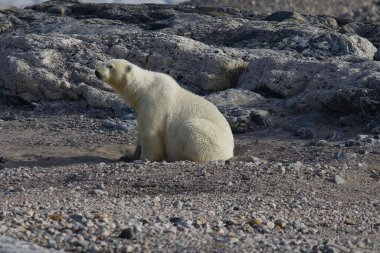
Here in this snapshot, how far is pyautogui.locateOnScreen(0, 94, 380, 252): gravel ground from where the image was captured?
529cm

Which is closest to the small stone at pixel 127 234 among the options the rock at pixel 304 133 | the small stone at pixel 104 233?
the small stone at pixel 104 233

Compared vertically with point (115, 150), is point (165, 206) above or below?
above

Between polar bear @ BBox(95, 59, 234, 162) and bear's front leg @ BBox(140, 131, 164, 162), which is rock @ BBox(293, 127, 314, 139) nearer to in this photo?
polar bear @ BBox(95, 59, 234, 162)

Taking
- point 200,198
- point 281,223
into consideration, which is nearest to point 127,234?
point 281,223

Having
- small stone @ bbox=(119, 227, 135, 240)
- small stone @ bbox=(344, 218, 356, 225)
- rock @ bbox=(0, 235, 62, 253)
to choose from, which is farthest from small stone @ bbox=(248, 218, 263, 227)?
rock @ bbox=(0, 235, 62, 253)

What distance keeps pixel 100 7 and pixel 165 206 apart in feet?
64.6

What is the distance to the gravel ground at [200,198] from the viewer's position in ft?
17.4

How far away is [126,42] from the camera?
17.9 m

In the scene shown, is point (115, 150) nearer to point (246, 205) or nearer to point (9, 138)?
point (9, 138)

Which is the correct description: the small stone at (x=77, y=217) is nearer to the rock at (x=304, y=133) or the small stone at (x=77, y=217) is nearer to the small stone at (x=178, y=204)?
the small stone at (x=178, y=204)

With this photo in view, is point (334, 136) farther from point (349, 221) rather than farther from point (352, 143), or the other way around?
point (349, 221)

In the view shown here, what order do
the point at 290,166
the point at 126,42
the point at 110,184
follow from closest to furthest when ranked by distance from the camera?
the point at 110,184 → the point at 290,166 → the point at 126,42

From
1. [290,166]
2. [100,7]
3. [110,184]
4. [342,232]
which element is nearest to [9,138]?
[110,184]

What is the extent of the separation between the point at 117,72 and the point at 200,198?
456 centimetres
